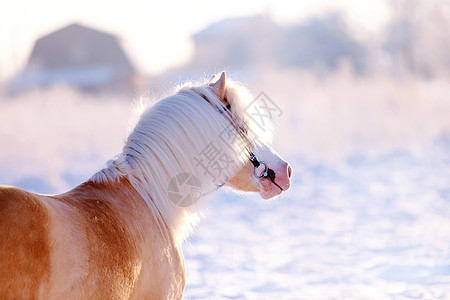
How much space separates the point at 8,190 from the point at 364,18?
10.4 metres

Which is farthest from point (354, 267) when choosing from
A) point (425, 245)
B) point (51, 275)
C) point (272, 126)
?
point (51, 275)

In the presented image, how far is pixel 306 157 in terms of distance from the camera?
8.89 meters

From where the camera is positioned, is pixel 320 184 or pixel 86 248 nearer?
pixel 86 248

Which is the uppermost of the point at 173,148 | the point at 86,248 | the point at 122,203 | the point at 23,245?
the point at 173,148

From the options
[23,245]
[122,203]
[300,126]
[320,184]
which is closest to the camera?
[23,245]

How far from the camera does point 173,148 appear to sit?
1.95 m

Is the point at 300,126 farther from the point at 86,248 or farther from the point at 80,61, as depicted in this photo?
the point at 86,248

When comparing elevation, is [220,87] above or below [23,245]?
above

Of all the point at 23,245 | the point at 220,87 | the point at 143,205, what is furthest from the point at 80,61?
the point at 23,245

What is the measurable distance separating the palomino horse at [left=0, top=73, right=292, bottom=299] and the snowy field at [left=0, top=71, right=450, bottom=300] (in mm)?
197

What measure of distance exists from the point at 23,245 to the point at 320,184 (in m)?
6.43

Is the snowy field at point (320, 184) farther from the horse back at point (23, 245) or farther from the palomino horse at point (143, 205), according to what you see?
the horse back at point (23, 245)

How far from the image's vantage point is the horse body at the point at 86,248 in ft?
4.43

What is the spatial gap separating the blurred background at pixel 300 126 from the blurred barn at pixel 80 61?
0.08 feet
